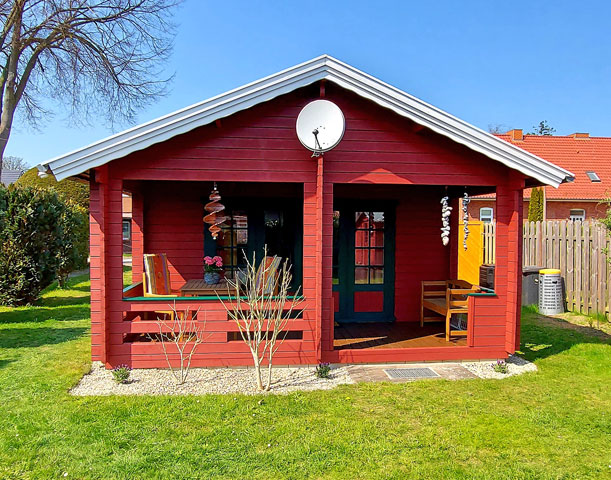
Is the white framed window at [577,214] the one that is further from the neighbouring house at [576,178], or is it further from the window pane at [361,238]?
the window pane at [361,238]

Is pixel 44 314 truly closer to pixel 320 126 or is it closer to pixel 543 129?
pixel 320 126

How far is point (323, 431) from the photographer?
3.83m

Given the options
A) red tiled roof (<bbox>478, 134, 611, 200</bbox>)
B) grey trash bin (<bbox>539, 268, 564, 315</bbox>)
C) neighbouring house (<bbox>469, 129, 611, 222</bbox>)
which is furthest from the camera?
red tiled roof (<bbox>478, 134, 611, 200</bbox>)

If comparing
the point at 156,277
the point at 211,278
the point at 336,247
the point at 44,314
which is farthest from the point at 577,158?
the point at 44,314

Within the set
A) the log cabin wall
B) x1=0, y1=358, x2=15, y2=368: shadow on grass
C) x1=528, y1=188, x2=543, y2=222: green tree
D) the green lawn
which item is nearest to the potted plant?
the log cabin wall

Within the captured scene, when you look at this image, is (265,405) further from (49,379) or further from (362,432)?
(49,379)

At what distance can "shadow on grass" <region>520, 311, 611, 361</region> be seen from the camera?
21.4 ft

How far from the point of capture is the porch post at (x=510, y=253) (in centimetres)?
566

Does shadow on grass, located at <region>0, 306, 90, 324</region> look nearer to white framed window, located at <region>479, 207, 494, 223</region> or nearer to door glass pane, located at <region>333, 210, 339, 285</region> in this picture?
door glass pane, located at <region>333, 210, 339, 285</region>

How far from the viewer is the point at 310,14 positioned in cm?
1091

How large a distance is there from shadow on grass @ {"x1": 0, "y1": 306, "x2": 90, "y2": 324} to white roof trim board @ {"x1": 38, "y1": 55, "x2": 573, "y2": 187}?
15.9ft

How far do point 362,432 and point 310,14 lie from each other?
32.8ft

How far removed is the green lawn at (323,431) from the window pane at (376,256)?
3053mm

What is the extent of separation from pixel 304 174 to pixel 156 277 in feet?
9.06
